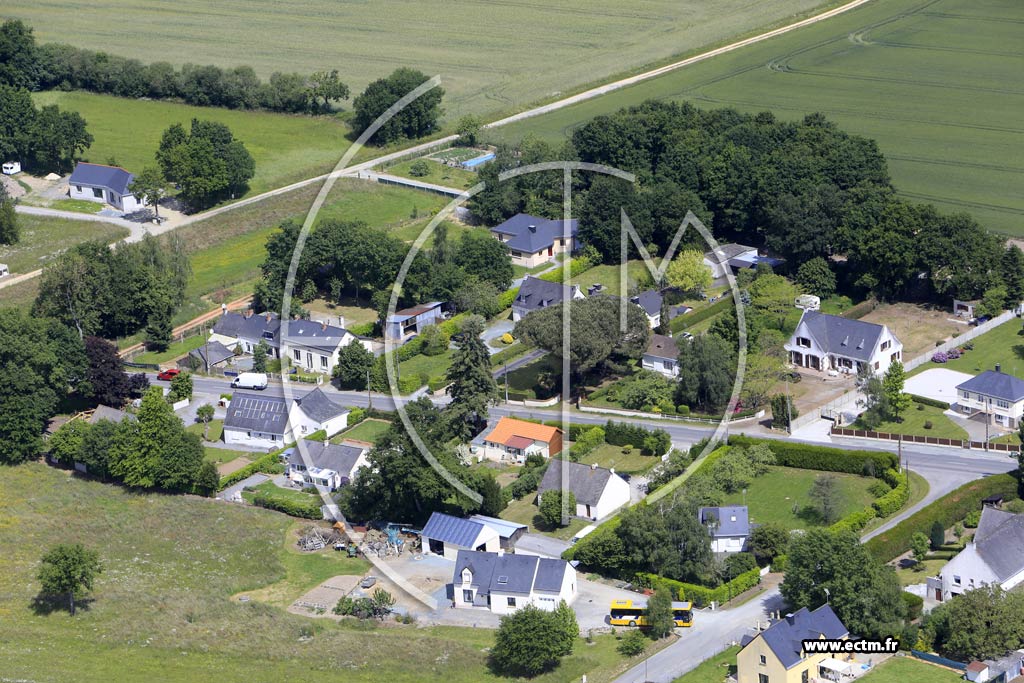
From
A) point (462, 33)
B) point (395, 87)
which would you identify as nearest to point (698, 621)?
point (395, 87)

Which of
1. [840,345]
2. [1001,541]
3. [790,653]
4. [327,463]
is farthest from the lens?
[840,345]

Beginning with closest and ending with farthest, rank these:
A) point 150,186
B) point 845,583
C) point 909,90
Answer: point 845,583 → point 150,186 → point 909,90

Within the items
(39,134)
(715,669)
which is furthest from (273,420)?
(39,134)

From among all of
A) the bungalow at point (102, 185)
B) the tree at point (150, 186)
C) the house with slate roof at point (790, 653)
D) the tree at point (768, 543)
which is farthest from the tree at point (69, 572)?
the bungalow at point (102, 185)

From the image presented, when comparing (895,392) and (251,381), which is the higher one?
(895,392)

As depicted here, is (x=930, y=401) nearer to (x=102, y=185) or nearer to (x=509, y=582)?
(x=509, y=582)

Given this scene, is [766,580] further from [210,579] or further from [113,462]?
[113,462]

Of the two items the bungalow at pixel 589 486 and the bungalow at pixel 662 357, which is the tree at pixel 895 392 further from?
the bungalow at pixel 589 486

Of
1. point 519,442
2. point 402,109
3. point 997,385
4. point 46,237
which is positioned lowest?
point 519,442

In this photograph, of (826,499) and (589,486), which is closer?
(826,499)
